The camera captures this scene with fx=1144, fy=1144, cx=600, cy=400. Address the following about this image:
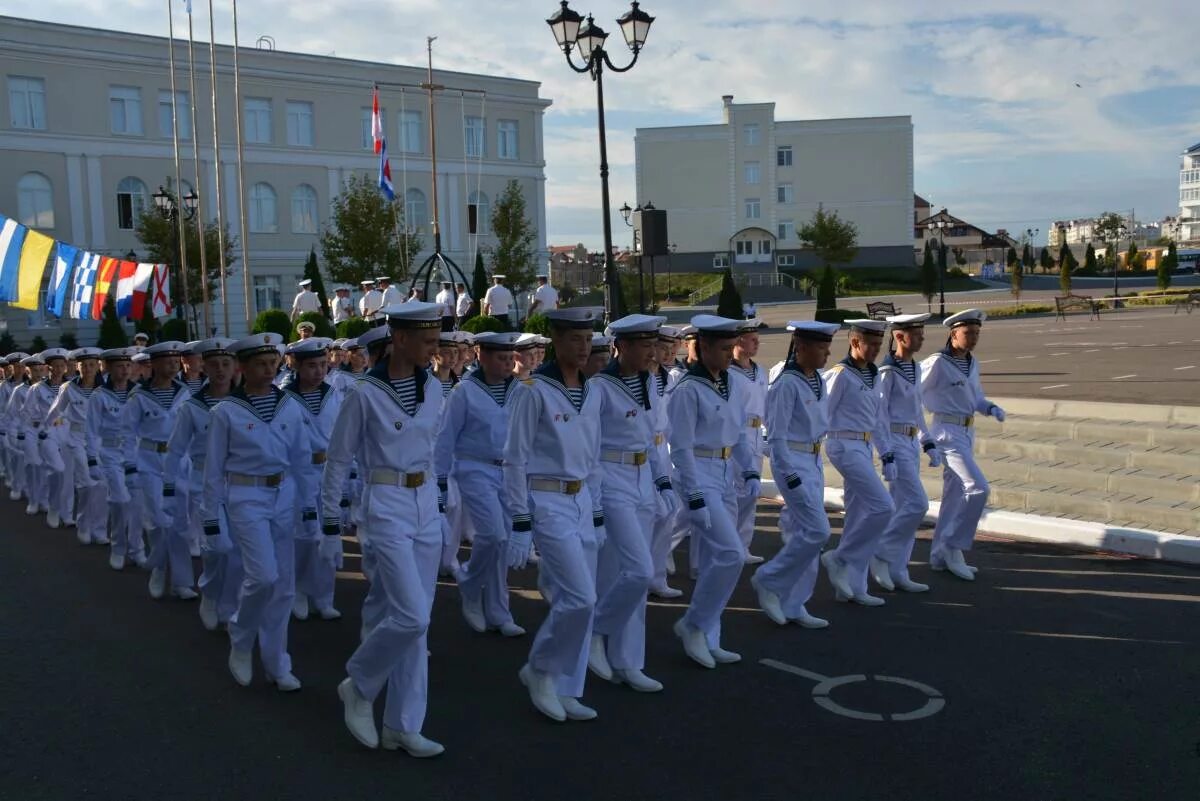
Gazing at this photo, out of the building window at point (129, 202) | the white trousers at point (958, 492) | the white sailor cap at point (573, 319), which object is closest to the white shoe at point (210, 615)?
the white sailor cap at point (573, 319)

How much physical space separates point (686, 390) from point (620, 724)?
2.35 m

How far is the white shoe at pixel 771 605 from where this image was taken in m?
8.31

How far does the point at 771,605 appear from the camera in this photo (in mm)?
8375

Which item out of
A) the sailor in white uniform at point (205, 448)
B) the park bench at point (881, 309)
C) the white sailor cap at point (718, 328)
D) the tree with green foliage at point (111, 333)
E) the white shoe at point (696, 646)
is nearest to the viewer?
the white shoe at point (696, 646)

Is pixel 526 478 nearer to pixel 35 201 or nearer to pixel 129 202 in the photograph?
pixel 35 201

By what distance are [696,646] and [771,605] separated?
118cm

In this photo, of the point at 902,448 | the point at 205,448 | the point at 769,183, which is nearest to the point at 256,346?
the point at 205,448

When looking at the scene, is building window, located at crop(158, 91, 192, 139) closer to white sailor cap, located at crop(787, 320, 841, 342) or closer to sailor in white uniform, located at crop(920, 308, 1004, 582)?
sailor in white uniform, located at crop(920, 308, 1004, 582)

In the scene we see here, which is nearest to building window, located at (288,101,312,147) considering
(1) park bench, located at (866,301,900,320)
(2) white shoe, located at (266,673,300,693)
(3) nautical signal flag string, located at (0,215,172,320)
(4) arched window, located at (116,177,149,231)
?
(4) arched window, located at (116,177,149,231)

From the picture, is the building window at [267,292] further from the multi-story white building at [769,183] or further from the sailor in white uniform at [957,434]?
the sailor in white uniform at [957,434]

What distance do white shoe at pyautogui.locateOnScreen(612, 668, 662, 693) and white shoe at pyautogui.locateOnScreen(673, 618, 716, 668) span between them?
15.8 inches

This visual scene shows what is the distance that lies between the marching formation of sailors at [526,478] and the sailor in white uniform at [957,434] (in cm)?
2

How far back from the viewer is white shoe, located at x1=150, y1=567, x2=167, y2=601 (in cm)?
1000

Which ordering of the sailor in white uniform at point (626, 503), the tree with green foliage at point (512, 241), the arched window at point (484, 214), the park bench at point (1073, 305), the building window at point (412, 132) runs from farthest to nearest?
the arched window at point (484, 214) < the building window at point (412, 132) < the tree with green foliage at point (512, 241) < the park bench at point (1073, 305) < the sailor in white uniform at point (626, 503)
